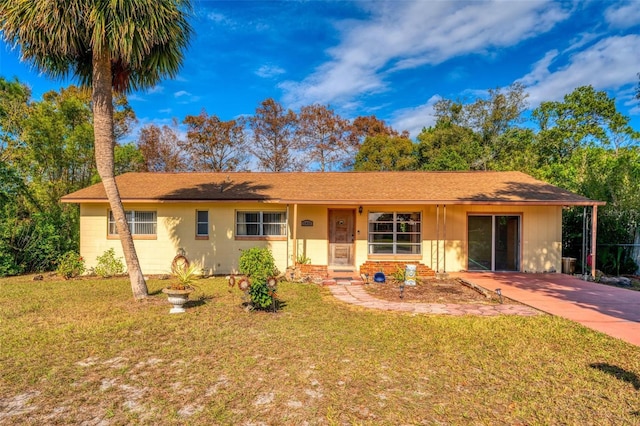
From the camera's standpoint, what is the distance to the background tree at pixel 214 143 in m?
27.0

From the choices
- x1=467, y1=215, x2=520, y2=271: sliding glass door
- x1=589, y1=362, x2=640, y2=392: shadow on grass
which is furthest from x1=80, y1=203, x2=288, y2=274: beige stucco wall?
x1=589, y1=362, x2=640, y2=392: shadow on grass

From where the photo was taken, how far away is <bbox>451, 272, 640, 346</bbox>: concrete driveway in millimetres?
6105

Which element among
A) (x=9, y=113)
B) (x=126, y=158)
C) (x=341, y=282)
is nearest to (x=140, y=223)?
(x=341, y=282)

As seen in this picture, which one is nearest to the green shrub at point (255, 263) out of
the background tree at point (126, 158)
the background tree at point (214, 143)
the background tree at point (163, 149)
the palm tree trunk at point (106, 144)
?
the palm tree trunk at point (106, 144)

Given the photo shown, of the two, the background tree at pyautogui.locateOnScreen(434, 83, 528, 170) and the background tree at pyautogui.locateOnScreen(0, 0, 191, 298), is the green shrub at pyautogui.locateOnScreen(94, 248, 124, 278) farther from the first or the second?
the background tree at pyautogui.locateOnScreen(434, 83, 528, 170)

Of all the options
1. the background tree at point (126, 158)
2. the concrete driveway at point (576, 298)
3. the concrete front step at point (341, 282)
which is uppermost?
the background tree at point (126, 158)

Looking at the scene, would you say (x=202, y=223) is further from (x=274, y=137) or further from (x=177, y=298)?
(x=274, y=137)

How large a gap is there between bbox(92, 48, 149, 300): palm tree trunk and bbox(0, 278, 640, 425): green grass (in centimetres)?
129

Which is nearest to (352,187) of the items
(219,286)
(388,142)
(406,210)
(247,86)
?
(406,210)

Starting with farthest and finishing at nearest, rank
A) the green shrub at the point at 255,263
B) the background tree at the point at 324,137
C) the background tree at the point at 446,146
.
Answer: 1. the background tree at the point at 324,137
2. the background tree at the point at 446,146
3. the green shrub at the point at 255,263

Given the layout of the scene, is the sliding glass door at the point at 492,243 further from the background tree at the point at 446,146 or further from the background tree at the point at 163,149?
the background tree at the point at 163,149

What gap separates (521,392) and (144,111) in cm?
2775

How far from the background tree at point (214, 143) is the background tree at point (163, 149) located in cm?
79

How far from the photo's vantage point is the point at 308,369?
433 centimetres
